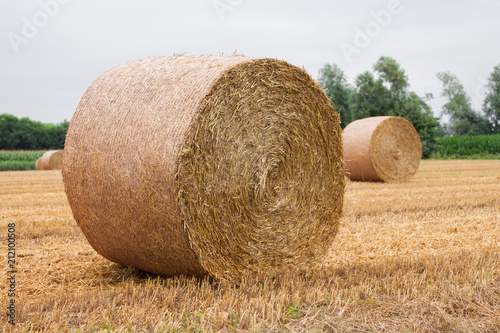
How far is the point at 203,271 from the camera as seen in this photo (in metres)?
3.88

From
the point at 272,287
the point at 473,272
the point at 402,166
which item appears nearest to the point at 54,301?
the point at 272,287

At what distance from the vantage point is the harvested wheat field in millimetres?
3109

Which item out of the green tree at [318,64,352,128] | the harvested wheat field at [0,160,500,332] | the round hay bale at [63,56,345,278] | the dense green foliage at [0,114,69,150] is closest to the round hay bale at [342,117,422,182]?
the harvested wheat field at [0,160,500,332]

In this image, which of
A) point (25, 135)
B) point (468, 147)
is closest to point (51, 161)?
point (25, 135)

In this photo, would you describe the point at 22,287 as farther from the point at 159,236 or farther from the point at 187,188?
the point at 187,188

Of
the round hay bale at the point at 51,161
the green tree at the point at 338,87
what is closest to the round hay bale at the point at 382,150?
the round hay bale at the point at 51,161

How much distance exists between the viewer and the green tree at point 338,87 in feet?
129

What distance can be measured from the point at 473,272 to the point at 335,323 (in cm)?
164

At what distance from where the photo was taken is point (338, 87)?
4147cm

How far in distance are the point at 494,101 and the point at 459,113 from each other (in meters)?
4.34

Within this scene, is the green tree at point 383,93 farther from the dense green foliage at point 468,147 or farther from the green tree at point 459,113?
the green tree at point 459,113

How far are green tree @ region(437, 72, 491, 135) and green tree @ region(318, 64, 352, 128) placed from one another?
1475 centimetres

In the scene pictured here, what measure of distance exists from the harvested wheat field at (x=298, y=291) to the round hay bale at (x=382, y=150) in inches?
254

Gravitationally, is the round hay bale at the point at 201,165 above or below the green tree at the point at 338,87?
below
